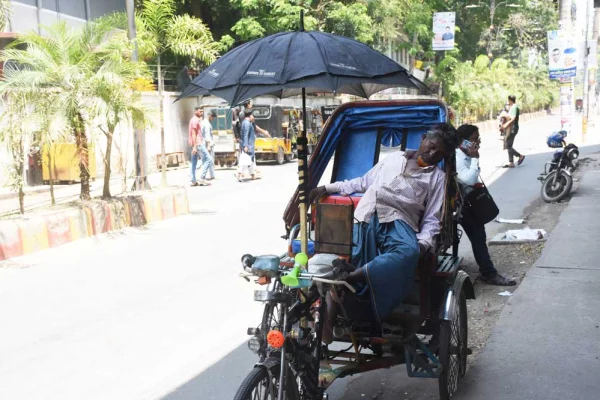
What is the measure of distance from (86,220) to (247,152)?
7855mm

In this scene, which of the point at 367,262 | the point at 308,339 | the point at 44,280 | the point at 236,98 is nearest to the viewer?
the point at 308,339

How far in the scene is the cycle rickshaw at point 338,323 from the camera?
10.7 ft

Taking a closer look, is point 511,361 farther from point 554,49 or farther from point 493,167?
point 554,49

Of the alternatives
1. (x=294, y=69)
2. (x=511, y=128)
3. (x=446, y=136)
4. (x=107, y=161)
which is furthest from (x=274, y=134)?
(x=294, y=69)

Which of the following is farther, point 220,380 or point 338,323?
point 220,380

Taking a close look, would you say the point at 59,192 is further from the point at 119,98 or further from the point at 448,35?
the point at 448,35

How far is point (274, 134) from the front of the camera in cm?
2344

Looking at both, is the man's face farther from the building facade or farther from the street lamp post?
the street lamp post

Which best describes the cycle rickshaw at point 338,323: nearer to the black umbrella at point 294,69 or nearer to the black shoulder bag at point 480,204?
the black umbrella at point 294,69

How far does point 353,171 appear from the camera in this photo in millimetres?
6055

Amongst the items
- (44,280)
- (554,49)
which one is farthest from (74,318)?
(554,49)

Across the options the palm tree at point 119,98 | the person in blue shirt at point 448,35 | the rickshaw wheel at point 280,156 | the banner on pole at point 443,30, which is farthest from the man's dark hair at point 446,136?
the person in blue shirt at point 448,35

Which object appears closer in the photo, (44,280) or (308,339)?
(308,339)

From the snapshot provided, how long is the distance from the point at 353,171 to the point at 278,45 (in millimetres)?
1917
